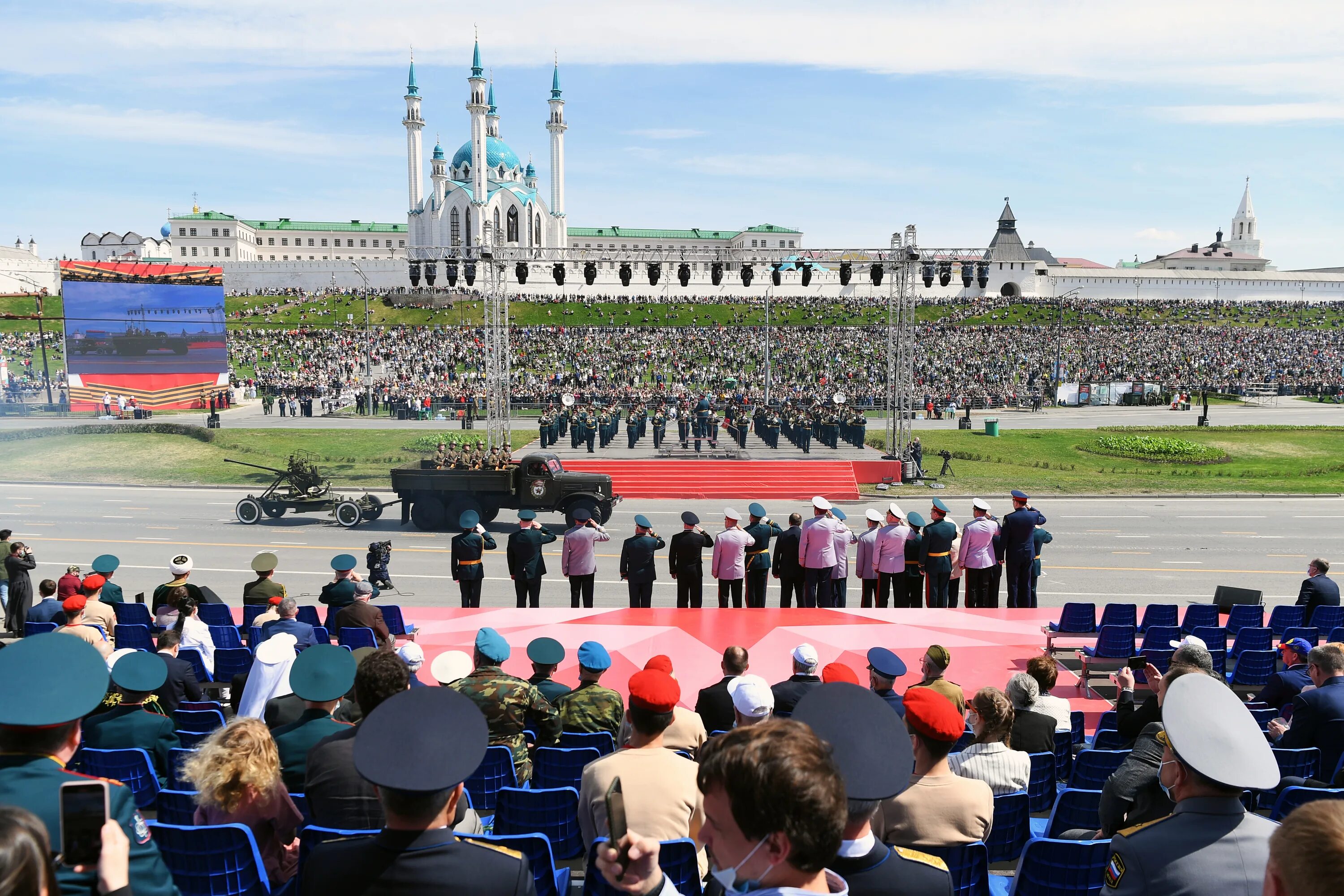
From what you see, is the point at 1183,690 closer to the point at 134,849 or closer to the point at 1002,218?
the point at 134,849

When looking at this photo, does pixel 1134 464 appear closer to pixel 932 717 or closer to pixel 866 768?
pixel 932 717

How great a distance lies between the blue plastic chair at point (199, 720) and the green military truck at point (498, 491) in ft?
48.2

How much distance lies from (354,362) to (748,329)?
31.4m

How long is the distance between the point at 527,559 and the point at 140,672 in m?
9.10

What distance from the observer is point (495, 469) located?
75.3ft

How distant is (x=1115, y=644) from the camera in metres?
10.6

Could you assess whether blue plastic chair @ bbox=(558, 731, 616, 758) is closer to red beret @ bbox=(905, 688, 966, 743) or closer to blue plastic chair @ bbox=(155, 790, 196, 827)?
blue plastic chair @ bbox=(155, 790, 196, 827)

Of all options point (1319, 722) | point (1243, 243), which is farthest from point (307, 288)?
point (1243, 243)

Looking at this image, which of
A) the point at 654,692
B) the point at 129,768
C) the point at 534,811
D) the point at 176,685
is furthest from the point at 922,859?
the point at 176,685

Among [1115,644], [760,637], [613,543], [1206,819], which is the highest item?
[1206,819]

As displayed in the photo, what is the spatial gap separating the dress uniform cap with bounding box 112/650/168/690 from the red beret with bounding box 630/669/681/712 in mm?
2973

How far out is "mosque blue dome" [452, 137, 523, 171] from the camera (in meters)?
123

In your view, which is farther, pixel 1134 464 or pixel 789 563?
pixel 1134 464

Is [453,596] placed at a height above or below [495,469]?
below
